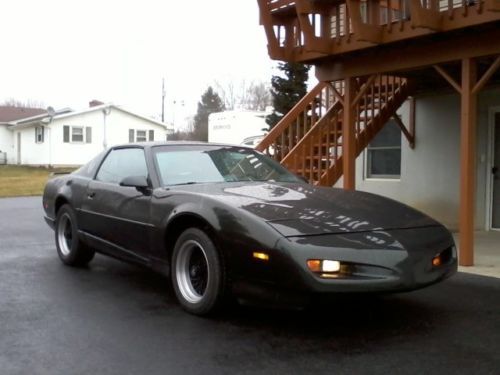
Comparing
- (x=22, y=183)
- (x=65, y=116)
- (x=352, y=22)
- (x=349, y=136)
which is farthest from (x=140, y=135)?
(x=352, y=22)

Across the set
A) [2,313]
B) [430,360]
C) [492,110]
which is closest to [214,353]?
[430,360]

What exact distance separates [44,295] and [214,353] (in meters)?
2.33

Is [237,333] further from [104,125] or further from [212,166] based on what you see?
[104,125]

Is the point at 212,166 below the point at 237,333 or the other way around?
the other way around

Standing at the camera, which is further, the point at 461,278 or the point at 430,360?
the point at 461,278

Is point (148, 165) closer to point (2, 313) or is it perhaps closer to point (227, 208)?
point (227, 208)

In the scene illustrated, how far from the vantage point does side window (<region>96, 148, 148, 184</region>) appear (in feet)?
19.0

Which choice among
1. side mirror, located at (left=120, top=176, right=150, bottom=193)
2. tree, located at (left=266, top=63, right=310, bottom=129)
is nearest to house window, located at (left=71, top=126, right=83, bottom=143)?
tree, located at (left=266, top=63, right=310, bottom=129)

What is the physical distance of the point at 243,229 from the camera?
4.26 metres

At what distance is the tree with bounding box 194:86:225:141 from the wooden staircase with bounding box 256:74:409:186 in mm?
66271

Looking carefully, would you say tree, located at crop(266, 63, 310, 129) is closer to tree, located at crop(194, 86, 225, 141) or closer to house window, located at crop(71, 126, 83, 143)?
house window, located at crop(71, 126, 83, 143)

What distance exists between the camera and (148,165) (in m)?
5.57

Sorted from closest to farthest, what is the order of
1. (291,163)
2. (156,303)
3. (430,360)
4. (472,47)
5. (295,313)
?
(430,360) → (295,313) → (156,303) → (472,47) → (291,163)

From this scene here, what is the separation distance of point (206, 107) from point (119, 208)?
245 feet
